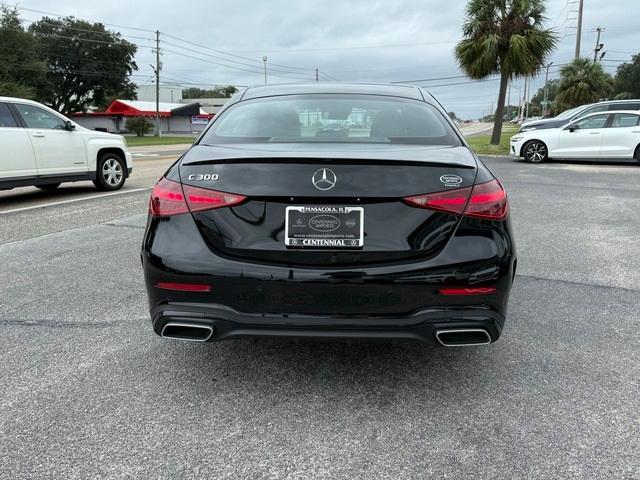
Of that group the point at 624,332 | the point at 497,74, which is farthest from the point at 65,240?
the point at 497,74

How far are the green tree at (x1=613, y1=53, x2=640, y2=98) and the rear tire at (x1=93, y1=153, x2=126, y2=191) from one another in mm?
85127

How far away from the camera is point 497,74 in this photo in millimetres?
22906

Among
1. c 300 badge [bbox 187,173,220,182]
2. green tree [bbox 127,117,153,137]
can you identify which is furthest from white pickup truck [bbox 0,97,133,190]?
green tree [bbox 127,117,153,137]

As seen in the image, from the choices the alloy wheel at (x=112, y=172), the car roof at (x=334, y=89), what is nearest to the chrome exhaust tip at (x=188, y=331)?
the car roof at (x=334, y=89)

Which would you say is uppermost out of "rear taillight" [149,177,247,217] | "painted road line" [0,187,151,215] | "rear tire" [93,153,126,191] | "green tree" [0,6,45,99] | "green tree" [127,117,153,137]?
"green tree" [0,6,45,99]

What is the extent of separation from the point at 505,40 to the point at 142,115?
2143 inches

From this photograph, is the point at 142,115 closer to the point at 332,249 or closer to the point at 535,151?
the point at 535,151

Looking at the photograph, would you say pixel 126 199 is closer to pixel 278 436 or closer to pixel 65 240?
pixel 65 240

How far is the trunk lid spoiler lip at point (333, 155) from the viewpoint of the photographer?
2740mm

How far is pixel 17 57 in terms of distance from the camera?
47.6m

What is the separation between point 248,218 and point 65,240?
15.7ft

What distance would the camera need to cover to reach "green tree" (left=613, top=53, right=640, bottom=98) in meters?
83.2

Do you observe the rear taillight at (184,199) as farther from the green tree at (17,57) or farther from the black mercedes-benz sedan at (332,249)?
the green tree at (17,57)

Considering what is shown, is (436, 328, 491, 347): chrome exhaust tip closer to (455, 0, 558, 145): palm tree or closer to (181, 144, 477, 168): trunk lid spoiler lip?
(181, 144, 477, 168): trunk lid spoiler lip
